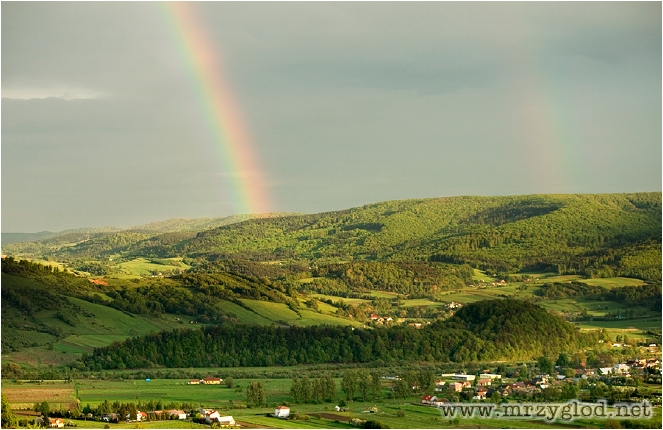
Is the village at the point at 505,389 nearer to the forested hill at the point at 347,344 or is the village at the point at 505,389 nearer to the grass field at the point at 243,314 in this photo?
the forested hill at the point at 347,344

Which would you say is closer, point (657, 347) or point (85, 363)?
point (85, 363)

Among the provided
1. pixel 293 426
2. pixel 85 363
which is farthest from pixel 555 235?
pixel 293 426

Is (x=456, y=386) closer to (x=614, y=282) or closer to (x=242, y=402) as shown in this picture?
(x=242, y=402)

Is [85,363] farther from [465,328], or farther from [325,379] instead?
[465,328]

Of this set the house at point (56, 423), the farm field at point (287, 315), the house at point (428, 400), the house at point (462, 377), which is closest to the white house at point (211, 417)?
the house at point (56, 423)

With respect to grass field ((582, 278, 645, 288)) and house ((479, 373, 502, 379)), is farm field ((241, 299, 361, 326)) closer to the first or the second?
house ((479, 373, 502, 379))

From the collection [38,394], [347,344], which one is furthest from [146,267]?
[38,394]
